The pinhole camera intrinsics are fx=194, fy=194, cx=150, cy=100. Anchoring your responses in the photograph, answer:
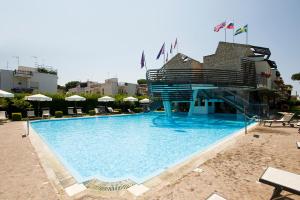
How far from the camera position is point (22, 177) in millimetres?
5211

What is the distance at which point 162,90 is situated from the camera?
24.2 meters

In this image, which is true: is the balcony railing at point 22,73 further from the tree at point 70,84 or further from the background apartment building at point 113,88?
the tree at point 70,84

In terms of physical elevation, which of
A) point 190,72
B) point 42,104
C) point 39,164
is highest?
point 190,72

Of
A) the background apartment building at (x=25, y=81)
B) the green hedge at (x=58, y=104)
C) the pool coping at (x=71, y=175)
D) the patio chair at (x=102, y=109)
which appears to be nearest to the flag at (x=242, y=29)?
the green hedge at (x=58, y=104)

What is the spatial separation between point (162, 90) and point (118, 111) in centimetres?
967

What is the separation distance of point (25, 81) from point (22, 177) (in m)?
46.2

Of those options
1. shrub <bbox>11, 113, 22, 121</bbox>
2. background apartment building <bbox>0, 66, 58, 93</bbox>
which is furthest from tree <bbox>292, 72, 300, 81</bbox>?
background apartment building <bbox>0, 66, 58, 93</bbox>

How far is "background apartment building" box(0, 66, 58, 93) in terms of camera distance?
132ft

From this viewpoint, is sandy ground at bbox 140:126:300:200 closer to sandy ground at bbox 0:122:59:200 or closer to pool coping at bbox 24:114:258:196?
pool coping at bbox 24:114:258:196

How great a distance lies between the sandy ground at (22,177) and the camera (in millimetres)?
4281

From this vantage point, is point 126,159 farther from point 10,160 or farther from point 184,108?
point 184,108

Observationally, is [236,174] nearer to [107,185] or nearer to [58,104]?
[107,185]

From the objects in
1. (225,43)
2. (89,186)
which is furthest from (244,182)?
(225,43)

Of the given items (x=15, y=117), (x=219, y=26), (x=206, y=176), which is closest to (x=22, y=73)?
(x=15, y=117)
